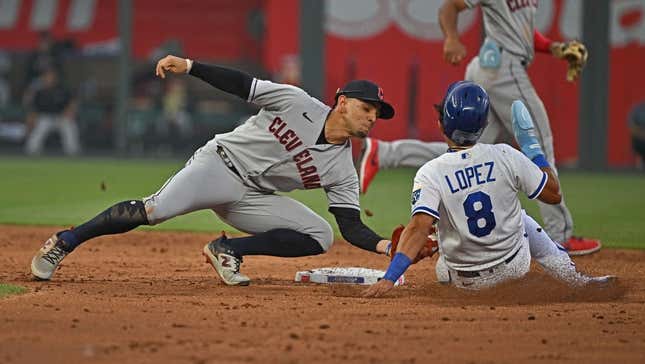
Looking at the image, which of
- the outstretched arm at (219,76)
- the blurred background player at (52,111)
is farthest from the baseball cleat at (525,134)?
the blurred background player at (52,111)

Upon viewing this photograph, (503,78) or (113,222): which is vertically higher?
(503,78)

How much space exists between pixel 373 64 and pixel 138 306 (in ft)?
54.1

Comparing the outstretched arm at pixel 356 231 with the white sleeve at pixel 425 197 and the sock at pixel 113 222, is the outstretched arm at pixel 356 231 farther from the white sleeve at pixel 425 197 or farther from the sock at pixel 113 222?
the sock at pixel 113 222

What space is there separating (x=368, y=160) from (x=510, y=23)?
1519 millimetres

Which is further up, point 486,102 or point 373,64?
point 486,102

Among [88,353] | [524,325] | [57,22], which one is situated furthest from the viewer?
[57,22]

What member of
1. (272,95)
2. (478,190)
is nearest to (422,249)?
(478,190)

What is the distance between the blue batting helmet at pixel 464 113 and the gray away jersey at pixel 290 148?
97 centimetres

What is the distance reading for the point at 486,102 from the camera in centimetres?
614

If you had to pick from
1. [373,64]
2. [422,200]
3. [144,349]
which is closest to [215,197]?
[422,200]

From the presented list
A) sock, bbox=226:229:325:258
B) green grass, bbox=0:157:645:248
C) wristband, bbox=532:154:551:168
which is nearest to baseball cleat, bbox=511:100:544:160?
wristband, bbox=532:154:551:168

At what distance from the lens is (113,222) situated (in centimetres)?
681

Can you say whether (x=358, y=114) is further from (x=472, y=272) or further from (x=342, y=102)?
(x=472, y=272)

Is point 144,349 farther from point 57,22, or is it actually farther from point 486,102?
point 57,22
